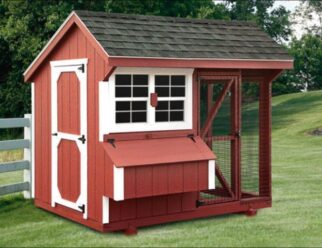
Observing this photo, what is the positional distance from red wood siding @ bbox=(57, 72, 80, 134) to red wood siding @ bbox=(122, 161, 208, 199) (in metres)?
1.37

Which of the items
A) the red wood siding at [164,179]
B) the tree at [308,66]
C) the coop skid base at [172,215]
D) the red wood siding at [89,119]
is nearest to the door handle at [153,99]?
the red wood siding at [89,119]

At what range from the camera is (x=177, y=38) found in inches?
356

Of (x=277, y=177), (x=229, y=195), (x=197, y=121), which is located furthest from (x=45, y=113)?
(x=277, y=177)

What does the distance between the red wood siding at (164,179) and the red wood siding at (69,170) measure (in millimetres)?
1277

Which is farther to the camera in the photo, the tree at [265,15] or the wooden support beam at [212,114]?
the tree at [265,15]

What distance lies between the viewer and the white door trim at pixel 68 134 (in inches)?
341

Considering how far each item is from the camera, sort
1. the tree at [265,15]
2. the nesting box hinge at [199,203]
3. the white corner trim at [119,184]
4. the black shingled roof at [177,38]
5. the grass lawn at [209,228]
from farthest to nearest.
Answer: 1. the tree at [265,15]
2. the nesting box hinge at [199,203]
3. the black shingled roof at [177,38]
4. the grass lawn at [209,228]
5. the white corner trim at [119,184]

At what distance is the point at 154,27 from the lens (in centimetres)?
918

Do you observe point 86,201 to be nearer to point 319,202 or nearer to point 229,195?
point 229,195

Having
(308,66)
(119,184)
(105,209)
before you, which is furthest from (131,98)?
(308,66)

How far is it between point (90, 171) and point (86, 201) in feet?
1.43

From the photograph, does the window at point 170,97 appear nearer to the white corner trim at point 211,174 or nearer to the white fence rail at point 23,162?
the white corner trim at point 211,174

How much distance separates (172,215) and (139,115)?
1.47 m

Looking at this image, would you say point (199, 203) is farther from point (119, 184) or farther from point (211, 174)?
point (119, 184)
